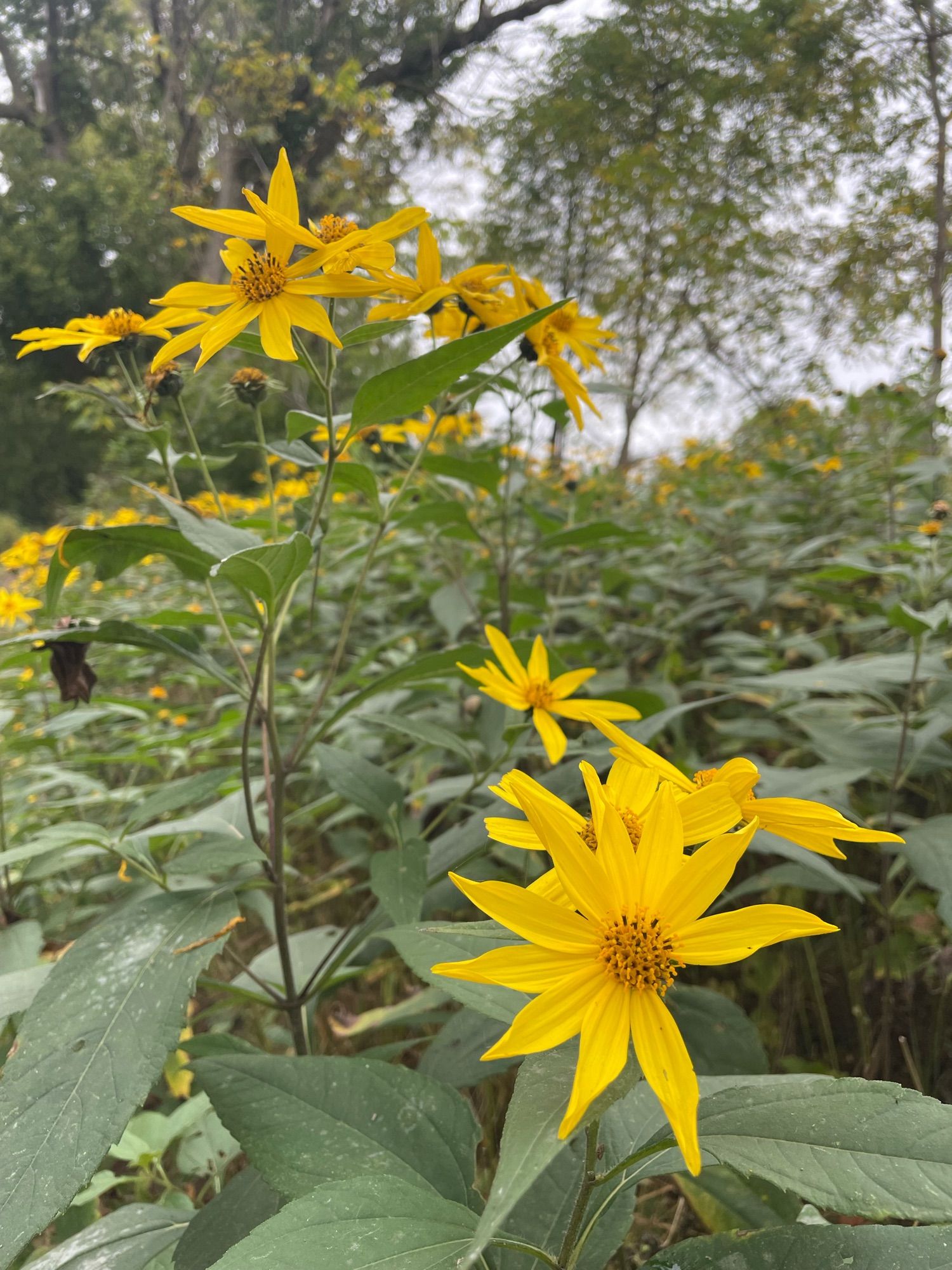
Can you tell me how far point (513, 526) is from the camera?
2.29 m

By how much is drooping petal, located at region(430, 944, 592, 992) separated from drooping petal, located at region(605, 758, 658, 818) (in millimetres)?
101

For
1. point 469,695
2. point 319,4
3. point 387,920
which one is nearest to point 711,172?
point 319,4

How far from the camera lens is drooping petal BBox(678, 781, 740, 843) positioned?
1.16 ft

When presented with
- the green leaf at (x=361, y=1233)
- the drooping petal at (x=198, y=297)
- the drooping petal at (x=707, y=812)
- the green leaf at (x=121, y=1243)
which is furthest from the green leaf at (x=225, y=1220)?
the drooping petal at (x=198, y=297)

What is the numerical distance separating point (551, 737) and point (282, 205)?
0.49 meters

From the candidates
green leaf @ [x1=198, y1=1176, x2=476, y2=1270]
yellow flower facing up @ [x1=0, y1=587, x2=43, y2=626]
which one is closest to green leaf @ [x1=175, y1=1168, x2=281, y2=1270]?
green leaf @ [x1=198, y1=1176, x2=476, y2=1270]

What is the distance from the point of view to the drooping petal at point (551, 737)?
0.65 metres

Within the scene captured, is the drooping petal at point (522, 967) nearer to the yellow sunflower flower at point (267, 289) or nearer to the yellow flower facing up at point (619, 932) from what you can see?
→ the yellow flower facing up at point (619, 932)

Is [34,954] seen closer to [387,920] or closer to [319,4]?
[387,920]

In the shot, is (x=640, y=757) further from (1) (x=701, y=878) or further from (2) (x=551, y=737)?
(2) (x=551, y=737)

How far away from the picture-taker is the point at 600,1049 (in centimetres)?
29

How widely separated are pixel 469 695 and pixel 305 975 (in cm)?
56

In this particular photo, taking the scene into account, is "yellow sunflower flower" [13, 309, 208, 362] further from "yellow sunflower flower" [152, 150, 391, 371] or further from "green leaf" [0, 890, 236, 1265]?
"green leaf" [0, 890, 236, 1265]

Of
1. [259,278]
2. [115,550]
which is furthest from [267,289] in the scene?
[115,550]
